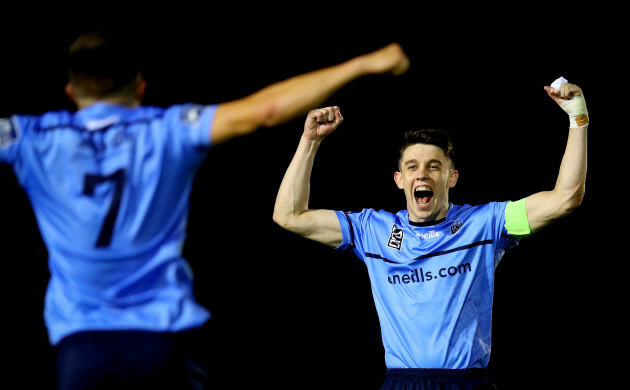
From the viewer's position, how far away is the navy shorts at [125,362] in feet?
5.25

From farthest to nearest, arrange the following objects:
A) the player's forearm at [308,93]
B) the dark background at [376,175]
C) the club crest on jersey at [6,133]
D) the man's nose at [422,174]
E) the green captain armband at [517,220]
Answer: the dark background at [376,175] → the man's nose at [422,174] → the green captain armband at [517,220] → the club crest on jersey at [6,133] → the player's forearm at [308,93]

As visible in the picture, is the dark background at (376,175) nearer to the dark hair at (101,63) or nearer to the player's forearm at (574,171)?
the player's forearm at (574,171)

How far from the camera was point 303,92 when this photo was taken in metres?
1.59

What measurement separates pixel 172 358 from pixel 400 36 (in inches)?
108

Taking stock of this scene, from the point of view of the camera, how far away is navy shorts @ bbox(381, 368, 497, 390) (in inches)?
113

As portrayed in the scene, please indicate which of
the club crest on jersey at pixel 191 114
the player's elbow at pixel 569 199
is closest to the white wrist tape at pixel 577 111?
the player's elbow at pixel 569 199

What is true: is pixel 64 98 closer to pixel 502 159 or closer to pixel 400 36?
pixel 400 36

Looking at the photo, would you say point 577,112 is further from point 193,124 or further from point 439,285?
point 193,124

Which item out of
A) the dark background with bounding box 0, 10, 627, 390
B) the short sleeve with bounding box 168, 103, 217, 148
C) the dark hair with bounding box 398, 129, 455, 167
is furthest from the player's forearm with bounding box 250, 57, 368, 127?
the dark background with bounding box 0, 10, 627, 390

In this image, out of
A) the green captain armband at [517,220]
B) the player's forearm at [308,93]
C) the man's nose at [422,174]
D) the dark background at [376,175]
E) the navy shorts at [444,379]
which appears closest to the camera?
the player's forearm at [308,93]

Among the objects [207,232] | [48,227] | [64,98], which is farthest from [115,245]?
[207,232]

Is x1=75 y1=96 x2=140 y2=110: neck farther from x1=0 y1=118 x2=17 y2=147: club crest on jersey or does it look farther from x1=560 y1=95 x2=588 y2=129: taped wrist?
x1=560 y1=95 x2=588 y2=129: taped wrist

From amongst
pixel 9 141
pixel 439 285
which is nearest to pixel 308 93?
pixel 9 141

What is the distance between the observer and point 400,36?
404 cm
